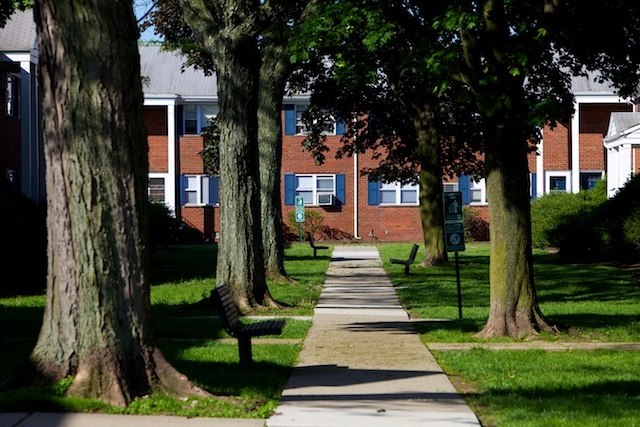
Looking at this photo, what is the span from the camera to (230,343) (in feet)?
46.1

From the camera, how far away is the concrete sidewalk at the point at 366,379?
8.74 metres

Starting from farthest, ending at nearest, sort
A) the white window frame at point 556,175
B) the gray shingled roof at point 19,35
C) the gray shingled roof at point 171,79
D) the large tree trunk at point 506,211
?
the gray shingled roof at point 171,79 → the white window frame at point 556,175 → the gray shingled roof at point 19,35 → the large tree trunk at point 506,211

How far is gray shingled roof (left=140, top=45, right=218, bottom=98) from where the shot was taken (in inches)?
2046

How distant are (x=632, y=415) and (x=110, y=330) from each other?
13.7 feet

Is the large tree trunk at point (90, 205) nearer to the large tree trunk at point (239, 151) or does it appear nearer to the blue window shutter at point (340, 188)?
the large tree trunk at point (239, 151)

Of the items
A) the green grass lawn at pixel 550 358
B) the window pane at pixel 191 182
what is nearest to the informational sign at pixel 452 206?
the green grass lawn at pixel 550 358

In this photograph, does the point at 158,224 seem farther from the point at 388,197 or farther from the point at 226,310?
the point at 226,310

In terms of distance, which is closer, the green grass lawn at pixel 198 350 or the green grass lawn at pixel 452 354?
the green grass lawn at pixel 198 350

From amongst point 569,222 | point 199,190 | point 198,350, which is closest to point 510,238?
point 198,350

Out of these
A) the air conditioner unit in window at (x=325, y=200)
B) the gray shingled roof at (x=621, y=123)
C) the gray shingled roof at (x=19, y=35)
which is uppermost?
the gray shingled roof at (x=19, y=35)

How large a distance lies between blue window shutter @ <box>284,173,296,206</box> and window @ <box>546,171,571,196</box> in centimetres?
1154

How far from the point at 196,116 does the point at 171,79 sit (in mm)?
2280

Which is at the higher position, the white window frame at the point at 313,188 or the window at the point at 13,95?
the window at the point at 13,95

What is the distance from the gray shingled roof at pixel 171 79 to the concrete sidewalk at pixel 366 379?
33.8 meters
